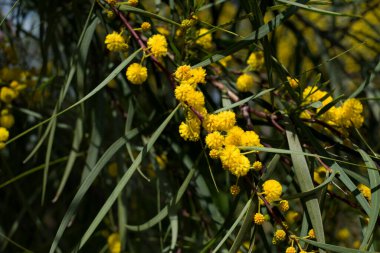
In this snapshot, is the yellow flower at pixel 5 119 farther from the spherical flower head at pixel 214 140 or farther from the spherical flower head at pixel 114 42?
the spherical flower head at pixel 214 140

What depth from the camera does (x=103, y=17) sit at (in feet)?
3.25

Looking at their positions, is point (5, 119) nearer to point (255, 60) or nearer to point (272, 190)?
point (255, 60)

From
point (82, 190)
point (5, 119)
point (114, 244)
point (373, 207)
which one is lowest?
point (114, 244)

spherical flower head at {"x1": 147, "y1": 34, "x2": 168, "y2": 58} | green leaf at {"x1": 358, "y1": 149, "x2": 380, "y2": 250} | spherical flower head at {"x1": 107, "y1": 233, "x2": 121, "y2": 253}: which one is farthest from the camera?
spherical flower head at {"x1": 107, "y1": 233, "x2": 121, "y2": 253}

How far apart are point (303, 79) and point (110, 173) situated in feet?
2.14

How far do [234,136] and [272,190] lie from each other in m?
0.10

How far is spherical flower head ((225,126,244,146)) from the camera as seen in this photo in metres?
0.71

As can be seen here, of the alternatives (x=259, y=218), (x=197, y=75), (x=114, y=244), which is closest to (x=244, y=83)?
(x=197, y=75)

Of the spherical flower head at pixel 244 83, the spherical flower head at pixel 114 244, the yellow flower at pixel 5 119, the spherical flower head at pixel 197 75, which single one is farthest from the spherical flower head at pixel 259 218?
the yellow flower at pixel 5 119

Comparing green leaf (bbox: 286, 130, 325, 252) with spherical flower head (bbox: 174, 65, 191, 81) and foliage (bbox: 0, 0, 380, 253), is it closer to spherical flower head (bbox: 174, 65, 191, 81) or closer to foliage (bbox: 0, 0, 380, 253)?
foliage (bbox: 0, 0, 380, 253)

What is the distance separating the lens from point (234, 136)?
72cm

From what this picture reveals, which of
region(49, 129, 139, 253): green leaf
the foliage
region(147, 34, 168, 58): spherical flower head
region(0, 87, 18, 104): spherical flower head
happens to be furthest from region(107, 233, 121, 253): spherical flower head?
region(147, 34, 168, 58): spherical flower head

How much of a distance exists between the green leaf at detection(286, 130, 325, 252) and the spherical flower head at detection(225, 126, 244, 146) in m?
0.09

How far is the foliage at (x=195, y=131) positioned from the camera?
72cm
